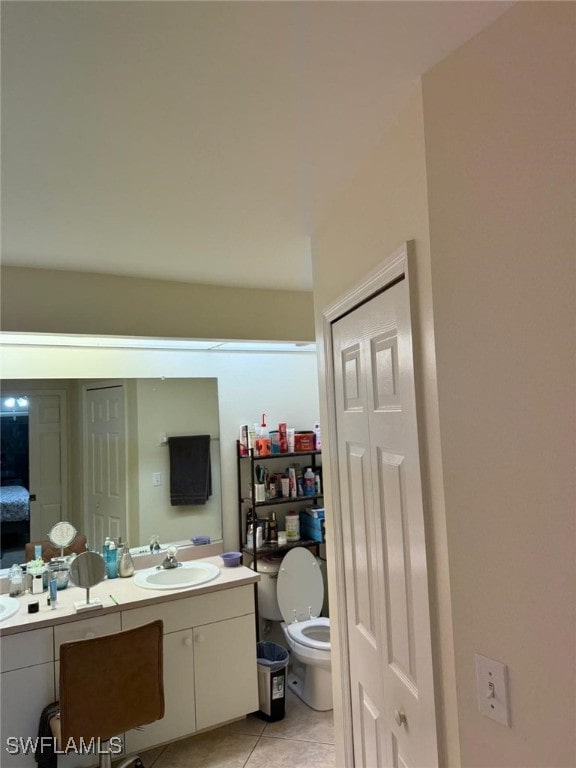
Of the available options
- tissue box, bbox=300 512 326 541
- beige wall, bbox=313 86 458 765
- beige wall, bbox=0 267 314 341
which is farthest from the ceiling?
tissue box, bbox=300 512 326 541

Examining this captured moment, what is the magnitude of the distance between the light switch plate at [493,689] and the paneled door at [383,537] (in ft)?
0.43

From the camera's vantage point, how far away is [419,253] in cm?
99

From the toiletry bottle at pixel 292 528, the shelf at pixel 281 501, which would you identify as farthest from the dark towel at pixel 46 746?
the toiletry bottle at pixel 292 528

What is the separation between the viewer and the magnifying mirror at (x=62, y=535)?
8.44ft

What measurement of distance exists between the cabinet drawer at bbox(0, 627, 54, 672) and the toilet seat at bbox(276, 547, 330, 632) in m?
1.36

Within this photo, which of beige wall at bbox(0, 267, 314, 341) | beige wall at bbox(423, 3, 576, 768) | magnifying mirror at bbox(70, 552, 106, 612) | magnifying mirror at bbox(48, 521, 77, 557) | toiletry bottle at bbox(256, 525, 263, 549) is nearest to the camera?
beige wall at bbox(423, 3, 576, 768)

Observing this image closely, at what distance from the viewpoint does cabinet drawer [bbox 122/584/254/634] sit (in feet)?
7.55

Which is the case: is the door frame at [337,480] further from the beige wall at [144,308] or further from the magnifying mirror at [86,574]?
the magnifying mirror at [86,574]

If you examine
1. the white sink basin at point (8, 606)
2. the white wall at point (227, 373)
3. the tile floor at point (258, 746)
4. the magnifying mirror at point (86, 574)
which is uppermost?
the white wall at point (227, 373)

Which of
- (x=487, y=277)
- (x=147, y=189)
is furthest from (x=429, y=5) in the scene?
(x=147, y=189)

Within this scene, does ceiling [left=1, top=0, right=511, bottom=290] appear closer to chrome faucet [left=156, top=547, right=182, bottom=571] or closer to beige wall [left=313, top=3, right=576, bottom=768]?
beige wall [left=313, top=3, right=576, bottom=768]

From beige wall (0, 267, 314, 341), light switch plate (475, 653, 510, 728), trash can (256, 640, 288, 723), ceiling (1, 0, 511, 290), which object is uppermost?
ceiling (1, 0, 511, 290)

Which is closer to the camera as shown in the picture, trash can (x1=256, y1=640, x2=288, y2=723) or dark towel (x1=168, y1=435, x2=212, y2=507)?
trash can (x1=256, y1=640, x2=288, y2=723)

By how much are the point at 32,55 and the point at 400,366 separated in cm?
97
